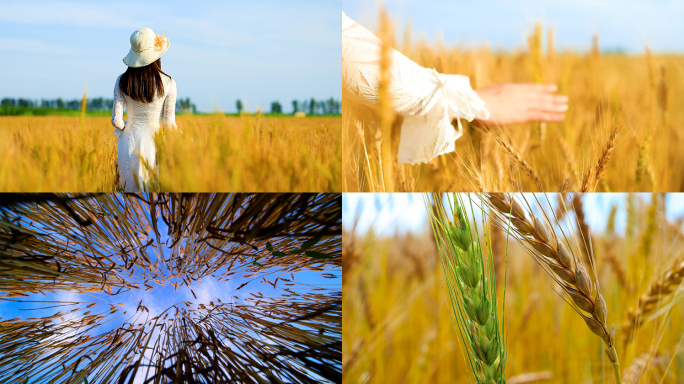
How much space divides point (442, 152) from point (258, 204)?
423 mm

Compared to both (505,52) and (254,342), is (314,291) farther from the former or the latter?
(505,52)

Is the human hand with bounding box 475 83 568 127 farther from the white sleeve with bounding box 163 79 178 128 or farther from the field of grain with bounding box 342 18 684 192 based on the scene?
the white sleeve with bounding box 163 79 178 128

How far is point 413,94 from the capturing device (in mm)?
849

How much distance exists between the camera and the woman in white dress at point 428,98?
0.83m

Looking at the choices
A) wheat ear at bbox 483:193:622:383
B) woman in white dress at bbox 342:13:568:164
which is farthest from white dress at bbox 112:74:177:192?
wheat ear at bbox 483:193:622:383

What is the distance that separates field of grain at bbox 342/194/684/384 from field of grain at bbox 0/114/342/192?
0.18 m

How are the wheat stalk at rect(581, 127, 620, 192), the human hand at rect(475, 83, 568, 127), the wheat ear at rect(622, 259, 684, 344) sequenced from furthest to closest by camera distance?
the human hand at rect(475, 83, 568, 127)
the wheat stalk at rect(581, 127, 620, 192)
the wheat ear at rect(622, 259, 684, 344)

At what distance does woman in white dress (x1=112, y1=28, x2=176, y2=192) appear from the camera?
0.83 m

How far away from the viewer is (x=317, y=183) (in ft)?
2.72

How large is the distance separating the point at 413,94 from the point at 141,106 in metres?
0.59

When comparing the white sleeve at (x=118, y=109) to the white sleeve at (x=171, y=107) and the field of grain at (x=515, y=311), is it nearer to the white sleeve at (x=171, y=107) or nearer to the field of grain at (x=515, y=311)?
the white sleeve at (x=171, y=107)

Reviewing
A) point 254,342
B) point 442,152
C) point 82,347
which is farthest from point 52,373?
point 442,152

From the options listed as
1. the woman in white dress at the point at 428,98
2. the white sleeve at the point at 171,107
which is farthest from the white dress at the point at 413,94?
the white sleeve at the point at 171,107

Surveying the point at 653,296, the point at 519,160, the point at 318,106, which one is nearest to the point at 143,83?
the point at 318,106
